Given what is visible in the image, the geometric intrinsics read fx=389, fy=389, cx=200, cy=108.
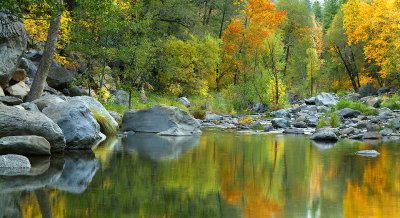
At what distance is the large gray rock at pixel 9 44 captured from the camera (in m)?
11.8

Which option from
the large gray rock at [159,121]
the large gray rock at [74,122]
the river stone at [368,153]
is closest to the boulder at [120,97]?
the large gray rock at [159,121]

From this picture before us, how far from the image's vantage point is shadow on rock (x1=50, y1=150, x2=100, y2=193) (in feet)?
16.7

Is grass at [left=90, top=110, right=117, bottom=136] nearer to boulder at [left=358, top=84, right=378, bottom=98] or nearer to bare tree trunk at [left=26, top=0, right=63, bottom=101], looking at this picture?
bare tree trunk at [left=26, top=0, right=63, bottom=101]

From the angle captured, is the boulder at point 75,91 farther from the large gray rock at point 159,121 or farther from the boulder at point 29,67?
the large gray rock at point 159,121

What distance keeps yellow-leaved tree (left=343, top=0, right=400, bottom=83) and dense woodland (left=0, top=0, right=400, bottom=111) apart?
3.1 inches

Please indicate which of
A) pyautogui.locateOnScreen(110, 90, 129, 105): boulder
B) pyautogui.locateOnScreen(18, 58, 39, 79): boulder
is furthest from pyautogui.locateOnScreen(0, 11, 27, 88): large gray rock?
pyautogui.locateOnScreen(110, 90, 129, 105): boulder

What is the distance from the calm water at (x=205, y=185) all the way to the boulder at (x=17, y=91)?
21.7 ft

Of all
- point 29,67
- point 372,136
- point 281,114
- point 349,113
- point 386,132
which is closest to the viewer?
point 372,136

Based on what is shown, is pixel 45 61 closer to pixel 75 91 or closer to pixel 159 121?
pixel 159 121

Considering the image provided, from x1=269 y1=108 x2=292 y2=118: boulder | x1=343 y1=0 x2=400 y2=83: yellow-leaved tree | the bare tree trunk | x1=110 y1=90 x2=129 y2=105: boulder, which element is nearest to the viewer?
the bare tree trunk

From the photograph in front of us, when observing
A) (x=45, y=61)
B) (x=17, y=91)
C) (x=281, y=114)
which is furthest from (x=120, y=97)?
(x=281, y=114)

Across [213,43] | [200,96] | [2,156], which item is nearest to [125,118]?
[2,156]

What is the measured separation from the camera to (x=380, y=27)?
2920 centimetres

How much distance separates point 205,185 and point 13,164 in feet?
10.6
